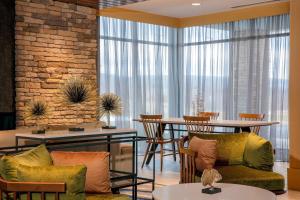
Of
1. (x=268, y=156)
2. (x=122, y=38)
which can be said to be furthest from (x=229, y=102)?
(x=268, y=156)

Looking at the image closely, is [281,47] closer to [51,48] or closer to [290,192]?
[290,192]

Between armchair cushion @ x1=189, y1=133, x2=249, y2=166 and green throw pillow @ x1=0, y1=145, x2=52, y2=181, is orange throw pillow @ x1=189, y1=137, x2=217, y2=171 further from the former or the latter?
green throw pillow @ x1=0, y1=145, x2=52, y2=181

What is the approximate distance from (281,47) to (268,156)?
13.4ft

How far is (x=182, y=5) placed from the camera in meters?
8.66

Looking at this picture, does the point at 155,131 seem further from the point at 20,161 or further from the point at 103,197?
the point at 20,161

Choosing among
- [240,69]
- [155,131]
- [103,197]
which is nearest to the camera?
[103,197]

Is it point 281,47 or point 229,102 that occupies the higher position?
point 281,47

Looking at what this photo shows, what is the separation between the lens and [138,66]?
9.36m

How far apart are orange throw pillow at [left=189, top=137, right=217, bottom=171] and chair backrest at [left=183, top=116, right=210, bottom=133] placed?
7.31 feet

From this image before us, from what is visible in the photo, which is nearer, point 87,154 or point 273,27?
point 87,154

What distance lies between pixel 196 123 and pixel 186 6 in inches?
102

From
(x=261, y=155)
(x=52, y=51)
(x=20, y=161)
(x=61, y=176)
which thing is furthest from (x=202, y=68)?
(x=61, y=176)

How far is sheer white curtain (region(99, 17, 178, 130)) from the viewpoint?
879cm

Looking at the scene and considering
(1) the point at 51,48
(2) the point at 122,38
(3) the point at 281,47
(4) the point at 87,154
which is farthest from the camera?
(2) the point at 122,38
